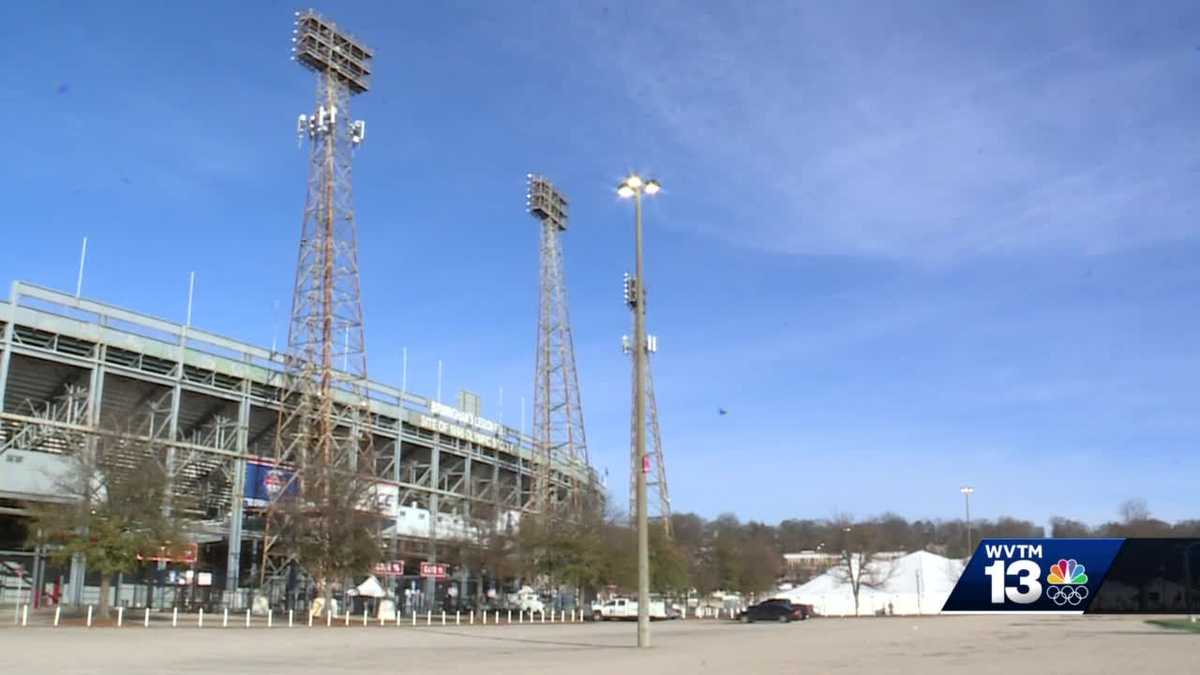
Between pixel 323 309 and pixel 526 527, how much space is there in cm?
2077

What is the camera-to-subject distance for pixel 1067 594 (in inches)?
2571

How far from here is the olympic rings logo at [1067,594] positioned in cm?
6450

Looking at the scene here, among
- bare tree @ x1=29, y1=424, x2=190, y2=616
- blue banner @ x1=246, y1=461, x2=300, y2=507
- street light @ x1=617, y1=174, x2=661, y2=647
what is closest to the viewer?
street light @ x1=617, y1=174, x2=661, y2=647

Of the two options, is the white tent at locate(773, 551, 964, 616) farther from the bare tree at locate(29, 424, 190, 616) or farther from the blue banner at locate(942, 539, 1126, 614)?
the bare tree at locate(29, 424, 190, 616)

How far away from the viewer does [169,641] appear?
2880cm

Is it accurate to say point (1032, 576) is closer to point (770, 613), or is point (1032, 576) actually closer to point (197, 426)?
point (770, 613)

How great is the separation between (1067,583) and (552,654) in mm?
49264

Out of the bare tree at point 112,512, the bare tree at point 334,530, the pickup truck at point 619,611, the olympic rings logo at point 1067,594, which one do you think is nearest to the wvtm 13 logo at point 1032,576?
the olympic rings logo at point 1067,594

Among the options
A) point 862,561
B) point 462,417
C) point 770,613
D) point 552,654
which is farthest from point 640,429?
point 862,561

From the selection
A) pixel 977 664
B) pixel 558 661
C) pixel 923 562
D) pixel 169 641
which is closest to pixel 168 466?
pixel 169 641

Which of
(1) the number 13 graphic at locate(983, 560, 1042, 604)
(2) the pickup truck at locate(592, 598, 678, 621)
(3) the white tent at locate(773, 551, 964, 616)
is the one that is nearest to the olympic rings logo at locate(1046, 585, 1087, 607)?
(1) the number 13 graphic at locate(983, 560, 1042, 604)

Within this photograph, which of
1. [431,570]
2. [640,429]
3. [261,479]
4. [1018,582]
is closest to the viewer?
[640,429]

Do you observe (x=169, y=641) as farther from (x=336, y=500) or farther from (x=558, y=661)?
(x=336, y=500)

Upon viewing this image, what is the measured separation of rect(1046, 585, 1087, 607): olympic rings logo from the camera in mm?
64500
